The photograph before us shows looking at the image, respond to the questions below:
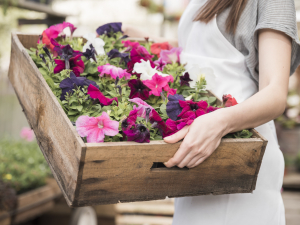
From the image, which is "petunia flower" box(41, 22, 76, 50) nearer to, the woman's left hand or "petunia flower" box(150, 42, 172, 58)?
"petunia flower" box(150, 42, 172, 58)

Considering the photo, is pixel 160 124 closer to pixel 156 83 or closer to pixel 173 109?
pixel 173 109

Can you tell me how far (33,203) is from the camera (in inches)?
107

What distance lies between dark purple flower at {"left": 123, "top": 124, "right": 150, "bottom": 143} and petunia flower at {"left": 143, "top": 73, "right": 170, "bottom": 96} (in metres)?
0.25

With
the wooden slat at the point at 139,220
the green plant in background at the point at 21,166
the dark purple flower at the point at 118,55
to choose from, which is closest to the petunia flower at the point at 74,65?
the dark purple flower at the point at 118,55

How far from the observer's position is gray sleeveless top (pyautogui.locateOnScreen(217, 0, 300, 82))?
108 centimetres

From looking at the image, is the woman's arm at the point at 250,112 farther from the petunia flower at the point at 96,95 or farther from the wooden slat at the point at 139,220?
the wooden slat at the point at 139,220

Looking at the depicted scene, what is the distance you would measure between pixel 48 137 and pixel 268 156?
2.68 feet

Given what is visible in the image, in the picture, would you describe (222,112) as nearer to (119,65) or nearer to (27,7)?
(119,65)

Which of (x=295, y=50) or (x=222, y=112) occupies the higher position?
(x=295, y=50)

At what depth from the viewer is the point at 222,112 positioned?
935 mm

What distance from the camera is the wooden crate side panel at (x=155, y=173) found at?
2.70 feet

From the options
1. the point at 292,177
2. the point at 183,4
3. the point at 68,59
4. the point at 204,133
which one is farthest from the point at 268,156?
the point at 183,4

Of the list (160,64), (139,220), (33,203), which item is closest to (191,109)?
(160,64)

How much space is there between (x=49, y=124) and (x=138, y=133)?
1.02ft
